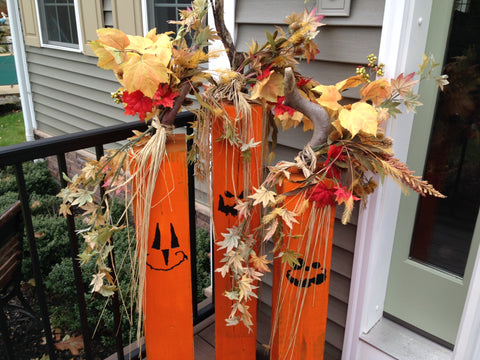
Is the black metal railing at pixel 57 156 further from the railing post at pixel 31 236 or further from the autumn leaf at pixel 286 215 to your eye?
the autumn leaf at pixel 286 215

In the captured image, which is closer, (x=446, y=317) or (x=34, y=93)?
(x=446, y=317)

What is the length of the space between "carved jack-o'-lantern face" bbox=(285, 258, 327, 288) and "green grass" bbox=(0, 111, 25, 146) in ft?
21.2

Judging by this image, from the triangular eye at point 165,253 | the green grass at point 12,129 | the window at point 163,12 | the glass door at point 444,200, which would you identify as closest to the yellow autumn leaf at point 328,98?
the glass door at point 444,200

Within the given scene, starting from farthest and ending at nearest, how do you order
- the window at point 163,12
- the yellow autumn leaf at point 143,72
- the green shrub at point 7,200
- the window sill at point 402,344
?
the green shrub at point 7,200, the window at point 163,12, the window sill at point 402,344, the yellow autumn leaf at point 143,72

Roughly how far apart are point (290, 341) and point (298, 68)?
40.6 inches

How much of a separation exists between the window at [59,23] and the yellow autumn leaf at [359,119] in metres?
3.95

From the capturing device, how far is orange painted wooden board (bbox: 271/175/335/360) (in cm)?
118

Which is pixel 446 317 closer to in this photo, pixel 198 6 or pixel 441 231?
pixel 441 231

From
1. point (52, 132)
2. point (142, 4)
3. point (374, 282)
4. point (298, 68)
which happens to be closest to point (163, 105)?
point (298, 68)

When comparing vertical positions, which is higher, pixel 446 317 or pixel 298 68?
pixel 298 68

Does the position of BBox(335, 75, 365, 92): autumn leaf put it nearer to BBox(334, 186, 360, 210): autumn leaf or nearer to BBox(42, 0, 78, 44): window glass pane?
BBox(334, 186, 360, 210): autumn leaf

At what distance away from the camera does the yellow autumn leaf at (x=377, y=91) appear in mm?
1118

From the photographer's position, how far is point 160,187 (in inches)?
45.6

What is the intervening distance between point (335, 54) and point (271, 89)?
401 mm
